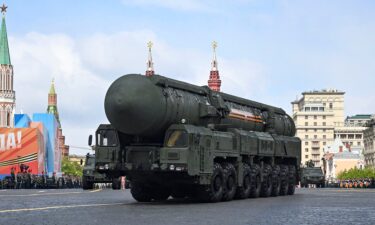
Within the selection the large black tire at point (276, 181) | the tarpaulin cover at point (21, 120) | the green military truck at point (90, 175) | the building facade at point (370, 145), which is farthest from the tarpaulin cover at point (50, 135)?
the large black tire at point (276, 181)

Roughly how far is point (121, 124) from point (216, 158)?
4486 mm

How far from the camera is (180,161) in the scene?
Answer: 84.4 feet

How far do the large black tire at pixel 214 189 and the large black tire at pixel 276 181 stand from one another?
7318 millimetres

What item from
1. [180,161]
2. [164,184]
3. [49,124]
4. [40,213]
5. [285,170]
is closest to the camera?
Result: [40,213]

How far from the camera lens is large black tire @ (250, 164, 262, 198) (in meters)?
32.3

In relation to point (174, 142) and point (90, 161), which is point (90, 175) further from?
point (174, 142)

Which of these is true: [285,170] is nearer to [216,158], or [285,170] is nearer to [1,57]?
[216,158]


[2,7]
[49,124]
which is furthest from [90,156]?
[2,7]

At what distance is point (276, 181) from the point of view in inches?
1403

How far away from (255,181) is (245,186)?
134 centimetres

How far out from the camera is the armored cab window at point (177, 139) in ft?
85.1

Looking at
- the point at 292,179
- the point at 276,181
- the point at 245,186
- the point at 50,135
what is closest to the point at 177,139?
the point at 245,186

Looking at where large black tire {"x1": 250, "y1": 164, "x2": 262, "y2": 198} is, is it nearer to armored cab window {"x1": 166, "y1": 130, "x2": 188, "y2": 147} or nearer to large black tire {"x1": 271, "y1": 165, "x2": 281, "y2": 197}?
large black tire {"x1": 271, "y1": 165, "x2": 281, "y2": 197}

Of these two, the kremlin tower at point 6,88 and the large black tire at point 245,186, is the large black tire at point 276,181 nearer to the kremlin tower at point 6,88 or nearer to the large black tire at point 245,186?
the large black tire at point 245,186
